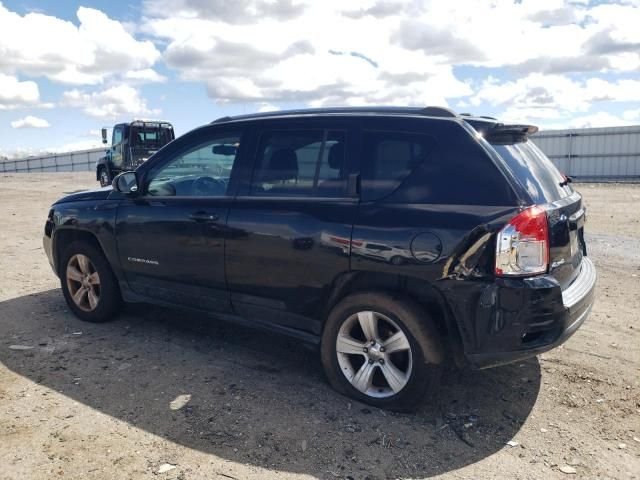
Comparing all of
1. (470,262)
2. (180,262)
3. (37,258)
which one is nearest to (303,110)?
(180,262)

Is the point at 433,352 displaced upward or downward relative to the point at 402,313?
downward

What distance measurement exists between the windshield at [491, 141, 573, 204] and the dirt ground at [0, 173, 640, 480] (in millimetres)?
1389

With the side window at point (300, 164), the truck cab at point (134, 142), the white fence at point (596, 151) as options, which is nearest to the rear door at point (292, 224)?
the side window at point (300, 164)

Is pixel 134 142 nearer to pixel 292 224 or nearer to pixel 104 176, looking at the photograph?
pixel 104 176

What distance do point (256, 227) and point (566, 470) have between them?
2407 mm

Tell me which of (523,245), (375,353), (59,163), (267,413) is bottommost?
(267,413)

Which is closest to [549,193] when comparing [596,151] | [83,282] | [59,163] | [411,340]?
[411,340]

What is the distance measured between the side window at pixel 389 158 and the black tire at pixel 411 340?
2.21 ft

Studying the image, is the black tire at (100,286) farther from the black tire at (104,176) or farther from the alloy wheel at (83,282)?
the black tire at (104,176)

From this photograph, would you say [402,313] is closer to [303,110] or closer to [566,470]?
[566,470]

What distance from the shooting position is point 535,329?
3.08 m

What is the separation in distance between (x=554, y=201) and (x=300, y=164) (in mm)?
1688

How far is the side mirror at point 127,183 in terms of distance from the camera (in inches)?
183

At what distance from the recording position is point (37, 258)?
26.0 ft
